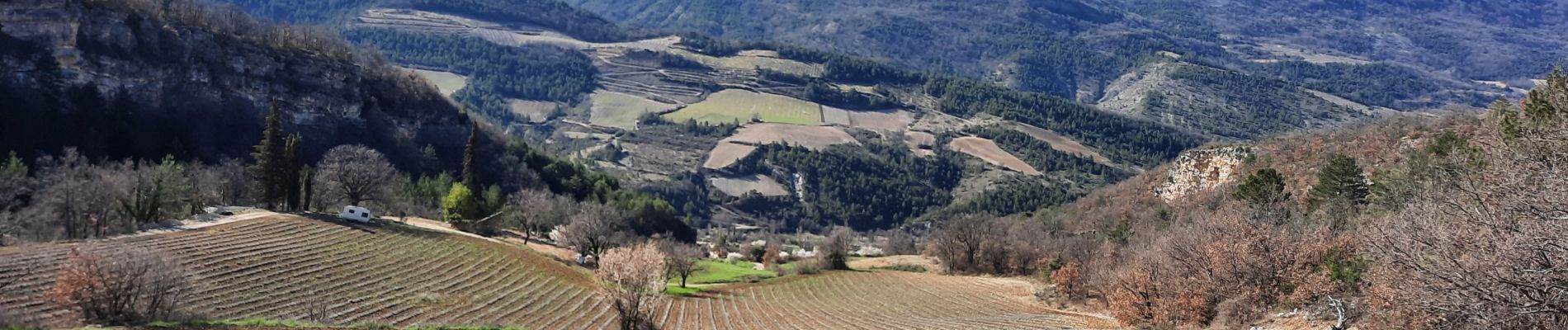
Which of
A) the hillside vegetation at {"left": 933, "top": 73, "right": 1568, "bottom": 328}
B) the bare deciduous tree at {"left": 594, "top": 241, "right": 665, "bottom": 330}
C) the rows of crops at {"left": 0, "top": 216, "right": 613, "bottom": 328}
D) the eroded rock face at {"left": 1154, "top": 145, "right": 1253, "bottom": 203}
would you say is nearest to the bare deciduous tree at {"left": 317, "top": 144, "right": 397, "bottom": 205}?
the rows of crops at {"left": 0, "top": 216, "right": 613, "bottom": 328}

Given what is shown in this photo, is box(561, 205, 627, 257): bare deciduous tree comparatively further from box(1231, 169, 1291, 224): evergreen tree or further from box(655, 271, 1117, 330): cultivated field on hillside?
box(1231, 169, 1291, 224): evergreen tree

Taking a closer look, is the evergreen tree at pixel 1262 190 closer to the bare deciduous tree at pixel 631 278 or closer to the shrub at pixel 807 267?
the bare deciduous tree at pixel 631 278

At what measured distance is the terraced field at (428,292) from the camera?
162 ft

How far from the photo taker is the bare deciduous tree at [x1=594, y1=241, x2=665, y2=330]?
46969mm

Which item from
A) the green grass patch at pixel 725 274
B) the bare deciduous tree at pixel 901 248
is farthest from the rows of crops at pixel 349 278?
the bare deciduous tree at pixel 901 248

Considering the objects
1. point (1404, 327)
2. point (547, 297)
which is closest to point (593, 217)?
point (547, 297)

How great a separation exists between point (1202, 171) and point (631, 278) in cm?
8639

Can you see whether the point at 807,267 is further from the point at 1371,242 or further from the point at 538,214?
the point at 1371,242

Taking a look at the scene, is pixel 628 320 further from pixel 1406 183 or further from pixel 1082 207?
pixel 1082 207

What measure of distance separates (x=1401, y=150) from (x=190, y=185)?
102799mm

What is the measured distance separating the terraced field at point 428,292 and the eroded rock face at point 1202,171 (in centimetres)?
3705

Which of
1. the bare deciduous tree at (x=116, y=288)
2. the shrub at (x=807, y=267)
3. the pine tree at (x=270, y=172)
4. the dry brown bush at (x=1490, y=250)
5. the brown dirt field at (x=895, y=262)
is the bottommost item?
the brown dirt field at (x=895, y=262)

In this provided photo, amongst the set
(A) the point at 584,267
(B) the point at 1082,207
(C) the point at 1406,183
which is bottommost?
(B) the point at 1082,207

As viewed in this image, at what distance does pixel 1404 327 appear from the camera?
25281mm
